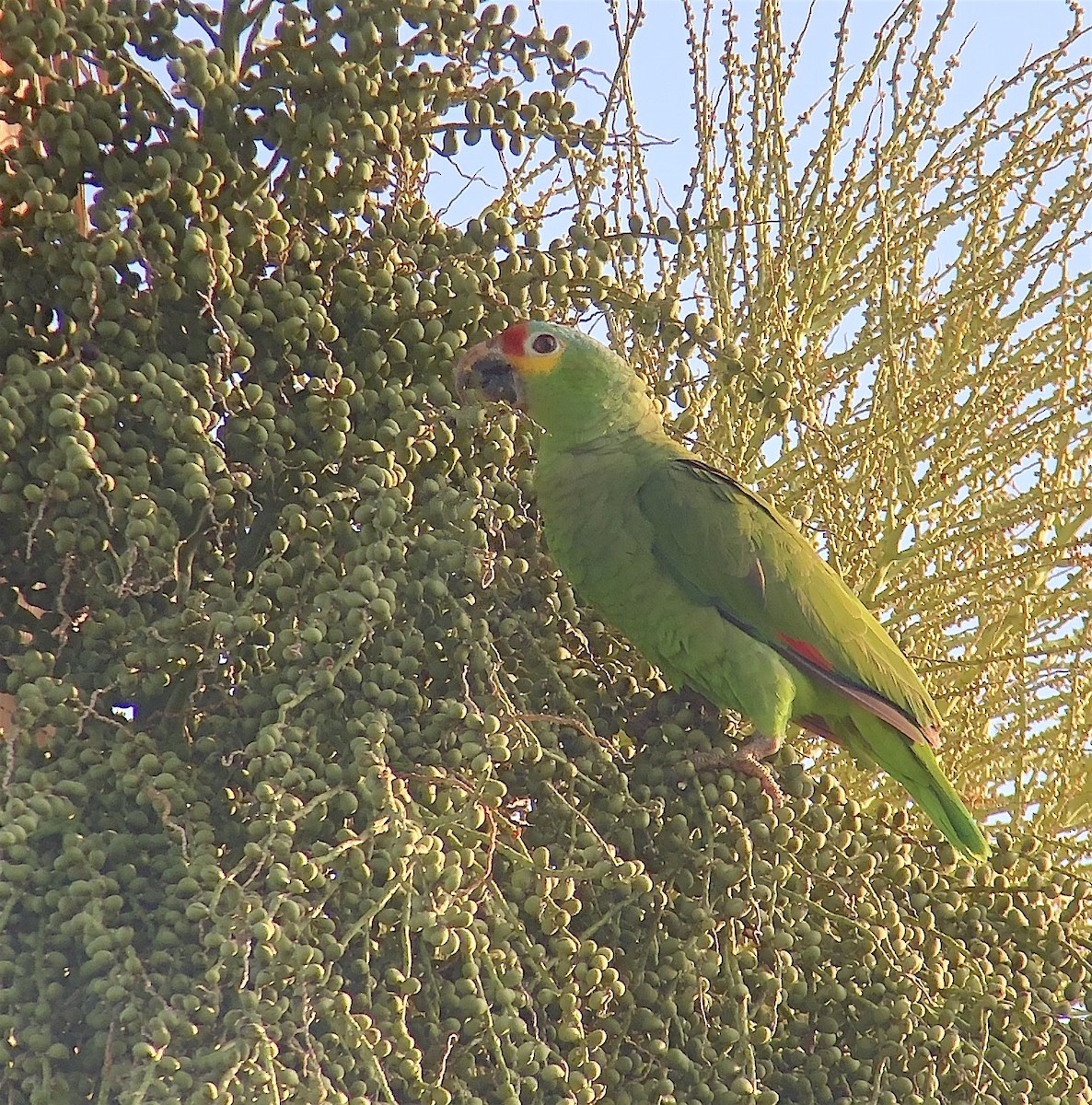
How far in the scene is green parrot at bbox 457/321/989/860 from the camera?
1.03m

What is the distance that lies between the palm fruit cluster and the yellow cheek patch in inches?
2.1

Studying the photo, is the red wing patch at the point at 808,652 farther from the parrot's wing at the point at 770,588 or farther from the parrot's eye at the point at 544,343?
the parrot's eye at the point at 544,343

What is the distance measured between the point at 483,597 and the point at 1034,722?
0.65 metres

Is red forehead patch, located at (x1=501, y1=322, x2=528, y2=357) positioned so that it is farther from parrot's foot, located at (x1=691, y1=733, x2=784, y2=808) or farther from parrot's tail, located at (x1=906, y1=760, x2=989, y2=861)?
parrot's tail, located at (x1=906, y1=760, x2=989, y2=861)

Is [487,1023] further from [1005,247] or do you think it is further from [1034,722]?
[1005,247]

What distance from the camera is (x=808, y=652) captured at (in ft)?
3.51

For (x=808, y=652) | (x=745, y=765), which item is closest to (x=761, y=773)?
(x=745, y=765)

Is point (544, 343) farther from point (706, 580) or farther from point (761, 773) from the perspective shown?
point (761, 773)

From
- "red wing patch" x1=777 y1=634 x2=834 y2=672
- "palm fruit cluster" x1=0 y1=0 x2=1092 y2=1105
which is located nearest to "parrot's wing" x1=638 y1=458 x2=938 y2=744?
"red wing patch" x1=777 y1=634 x2=834 y2=672

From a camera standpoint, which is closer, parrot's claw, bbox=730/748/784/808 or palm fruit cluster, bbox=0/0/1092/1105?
palm fruit cluster, bbox=0/0/1092/1105

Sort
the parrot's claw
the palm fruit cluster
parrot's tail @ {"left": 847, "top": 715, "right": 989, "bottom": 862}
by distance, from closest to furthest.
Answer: the palm fruit cluster
the parrot's claw
parrot's tail @ {"left": 847, "top": 715, "right": 989, "bottom": 862}

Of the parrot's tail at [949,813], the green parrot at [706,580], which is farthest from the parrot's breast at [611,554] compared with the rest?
the parrot's tail at [949,813]

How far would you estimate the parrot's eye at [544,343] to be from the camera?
3.24 ft

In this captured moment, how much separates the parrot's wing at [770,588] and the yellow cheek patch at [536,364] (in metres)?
0.14
